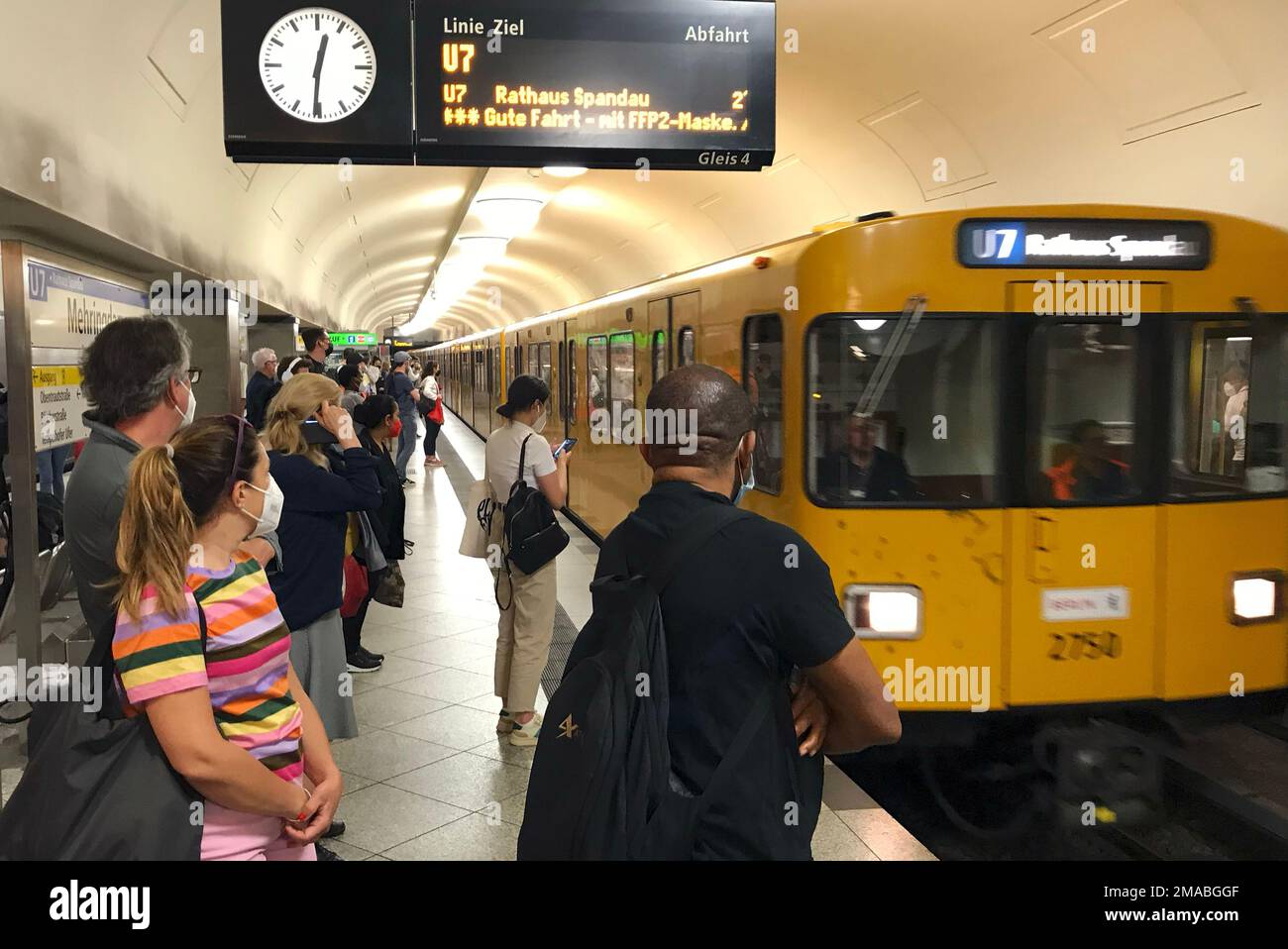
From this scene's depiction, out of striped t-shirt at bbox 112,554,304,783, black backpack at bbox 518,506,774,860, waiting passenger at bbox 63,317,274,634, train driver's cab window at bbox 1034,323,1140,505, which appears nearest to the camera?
black backpack at bbox 518,506,774,860

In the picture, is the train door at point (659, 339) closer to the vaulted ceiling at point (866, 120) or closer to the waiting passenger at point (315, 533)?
the vaulted ceiling at point (866, 120)

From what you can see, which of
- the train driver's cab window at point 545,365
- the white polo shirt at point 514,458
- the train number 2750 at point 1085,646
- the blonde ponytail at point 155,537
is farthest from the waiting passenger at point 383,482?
the train driver's cab window at point 545,365

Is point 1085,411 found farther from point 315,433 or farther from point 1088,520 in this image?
point 315,433

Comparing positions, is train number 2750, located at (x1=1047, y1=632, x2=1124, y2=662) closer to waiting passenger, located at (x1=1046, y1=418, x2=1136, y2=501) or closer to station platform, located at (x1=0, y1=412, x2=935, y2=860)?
waiting passenger, located at (x1=1046, y1=418, x2=1136, y2=501)

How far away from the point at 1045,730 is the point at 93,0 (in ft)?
Result: 21.9

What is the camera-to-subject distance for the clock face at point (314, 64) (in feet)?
18.1

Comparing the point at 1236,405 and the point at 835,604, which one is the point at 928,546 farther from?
the point at 835,604

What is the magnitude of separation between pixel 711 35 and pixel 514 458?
2558 mm

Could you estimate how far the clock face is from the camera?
552 cm

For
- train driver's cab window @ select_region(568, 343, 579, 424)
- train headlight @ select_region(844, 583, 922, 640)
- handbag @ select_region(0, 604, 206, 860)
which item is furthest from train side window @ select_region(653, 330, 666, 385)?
handbag @ select_region(0, 604, 206, 860)

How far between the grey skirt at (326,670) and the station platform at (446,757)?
55 centimetres

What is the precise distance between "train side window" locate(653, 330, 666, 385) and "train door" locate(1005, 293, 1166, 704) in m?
3.80

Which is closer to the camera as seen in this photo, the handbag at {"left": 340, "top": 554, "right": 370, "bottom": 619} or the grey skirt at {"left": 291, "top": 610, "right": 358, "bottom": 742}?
the grey skirt at {"left": 291, "top": 610, "right": 358, "bottom": 742}
